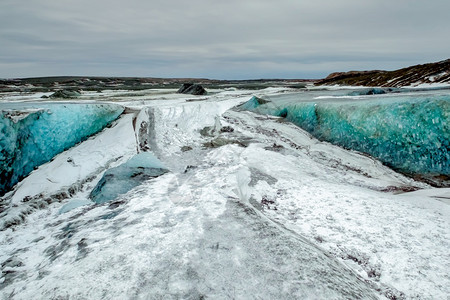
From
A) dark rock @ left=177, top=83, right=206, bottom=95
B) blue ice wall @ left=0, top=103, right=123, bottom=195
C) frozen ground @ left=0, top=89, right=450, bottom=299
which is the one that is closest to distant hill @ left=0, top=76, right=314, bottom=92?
dark rock @ left=177, top=83, right=206, bottom=95

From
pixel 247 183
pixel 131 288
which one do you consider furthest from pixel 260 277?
pixel 247 183

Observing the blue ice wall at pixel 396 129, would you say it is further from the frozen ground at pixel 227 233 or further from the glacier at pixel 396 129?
the frozen ground at pixel 227 233

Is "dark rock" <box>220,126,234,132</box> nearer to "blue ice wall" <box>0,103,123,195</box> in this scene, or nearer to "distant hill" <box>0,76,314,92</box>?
"blue ice wall" <box>0,103,123,195</box>

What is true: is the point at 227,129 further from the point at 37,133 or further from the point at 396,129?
the point at 37,133

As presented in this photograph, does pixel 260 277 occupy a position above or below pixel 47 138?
below

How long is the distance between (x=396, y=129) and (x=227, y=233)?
6.92 m

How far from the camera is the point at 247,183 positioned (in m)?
5.87

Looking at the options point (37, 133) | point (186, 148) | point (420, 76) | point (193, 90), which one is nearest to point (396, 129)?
point (186, 148)

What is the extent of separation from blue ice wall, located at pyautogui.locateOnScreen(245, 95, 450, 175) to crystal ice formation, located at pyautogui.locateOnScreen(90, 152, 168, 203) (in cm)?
627

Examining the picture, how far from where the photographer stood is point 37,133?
783 cm

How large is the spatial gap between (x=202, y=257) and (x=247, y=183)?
2.79m

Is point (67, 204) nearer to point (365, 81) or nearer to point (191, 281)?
point (191, 281)

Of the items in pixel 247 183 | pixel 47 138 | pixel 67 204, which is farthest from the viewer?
pixel 47 138

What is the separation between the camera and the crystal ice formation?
5.36 metres
